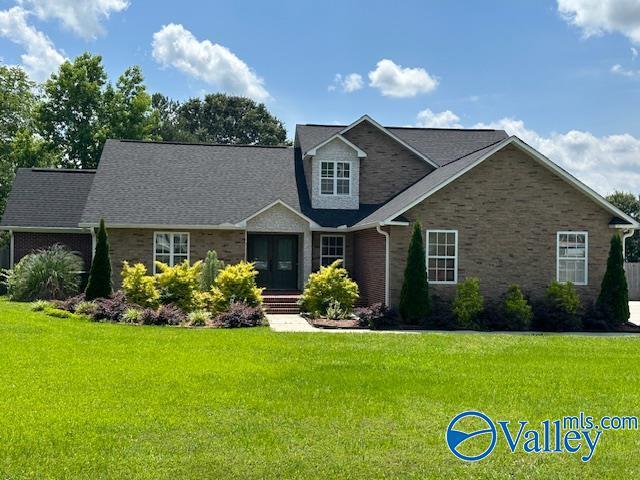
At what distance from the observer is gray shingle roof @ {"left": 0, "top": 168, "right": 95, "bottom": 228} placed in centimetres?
2605

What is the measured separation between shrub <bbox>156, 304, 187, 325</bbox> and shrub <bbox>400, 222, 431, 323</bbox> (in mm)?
6171

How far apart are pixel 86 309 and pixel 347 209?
33.9 ft

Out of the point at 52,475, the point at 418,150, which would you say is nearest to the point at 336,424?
the point at 52,475

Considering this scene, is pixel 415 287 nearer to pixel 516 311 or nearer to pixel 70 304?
pixel 516 311

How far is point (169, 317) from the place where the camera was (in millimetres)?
17719

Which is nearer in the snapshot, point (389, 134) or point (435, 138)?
point (389, 134)

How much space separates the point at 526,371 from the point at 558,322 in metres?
7.99

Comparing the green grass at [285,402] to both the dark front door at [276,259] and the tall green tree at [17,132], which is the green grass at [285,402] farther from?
the tall green tree at [17,132]

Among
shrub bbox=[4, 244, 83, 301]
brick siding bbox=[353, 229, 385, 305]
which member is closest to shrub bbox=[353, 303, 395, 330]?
brick siding bbox=[353, 229, 385, 305]

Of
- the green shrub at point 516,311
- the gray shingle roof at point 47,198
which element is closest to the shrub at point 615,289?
the green shrub at point 516,311

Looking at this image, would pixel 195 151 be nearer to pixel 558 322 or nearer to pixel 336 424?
pixel 558 322

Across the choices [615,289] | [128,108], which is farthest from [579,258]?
[128,108]

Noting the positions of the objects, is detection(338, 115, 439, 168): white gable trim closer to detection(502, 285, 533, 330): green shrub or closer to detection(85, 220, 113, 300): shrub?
detection(502, 285, 533, 330): green shrub

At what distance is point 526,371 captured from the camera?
11.1 meters
